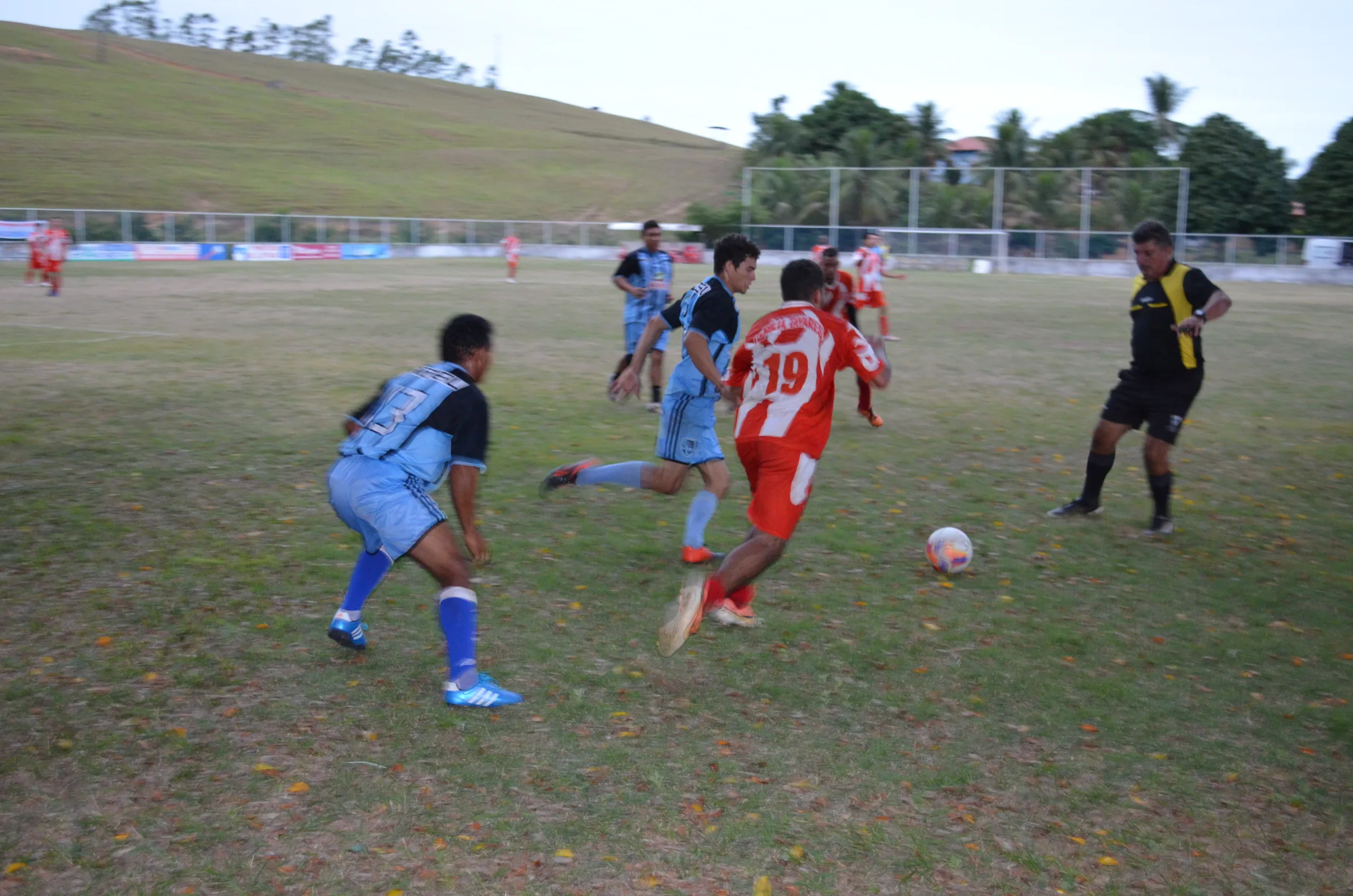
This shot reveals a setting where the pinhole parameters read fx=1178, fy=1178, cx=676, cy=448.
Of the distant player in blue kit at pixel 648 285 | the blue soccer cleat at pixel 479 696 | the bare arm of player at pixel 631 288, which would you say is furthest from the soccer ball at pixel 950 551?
the bare arm of player at pixel 631 288

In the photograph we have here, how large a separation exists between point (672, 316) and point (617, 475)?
103cm

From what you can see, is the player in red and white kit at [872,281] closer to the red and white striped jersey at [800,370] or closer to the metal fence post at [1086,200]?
the red and white striped jersey at [800,370]

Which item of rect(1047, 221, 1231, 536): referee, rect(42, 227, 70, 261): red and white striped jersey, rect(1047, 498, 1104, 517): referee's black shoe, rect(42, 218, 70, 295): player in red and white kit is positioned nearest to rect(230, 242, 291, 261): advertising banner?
rect(42, 218, 70, 295): player in red and white kit

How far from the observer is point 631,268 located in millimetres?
12492

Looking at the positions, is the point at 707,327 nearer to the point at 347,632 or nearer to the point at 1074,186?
the point at 347,632

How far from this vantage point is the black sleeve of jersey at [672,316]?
706 centimetres

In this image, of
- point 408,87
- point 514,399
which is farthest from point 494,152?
point 514,399

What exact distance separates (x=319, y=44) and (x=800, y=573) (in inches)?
6413

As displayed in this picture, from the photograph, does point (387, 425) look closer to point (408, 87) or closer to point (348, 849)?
point (348, 849)

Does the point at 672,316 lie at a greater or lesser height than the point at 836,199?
lesser

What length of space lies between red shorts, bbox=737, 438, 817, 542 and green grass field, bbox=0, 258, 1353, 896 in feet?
2.14

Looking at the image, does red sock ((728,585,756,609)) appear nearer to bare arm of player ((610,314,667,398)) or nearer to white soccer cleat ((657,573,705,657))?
white soccer cleat ((657,573,705,657))

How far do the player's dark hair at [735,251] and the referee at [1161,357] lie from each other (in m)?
2.87

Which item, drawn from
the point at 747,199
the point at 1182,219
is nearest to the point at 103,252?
the point at 747,199
